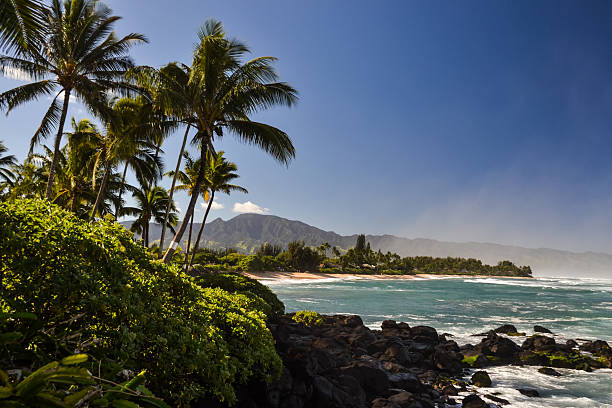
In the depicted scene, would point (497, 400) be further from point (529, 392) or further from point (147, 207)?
point (147, 207)

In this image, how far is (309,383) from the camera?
5.72 metres

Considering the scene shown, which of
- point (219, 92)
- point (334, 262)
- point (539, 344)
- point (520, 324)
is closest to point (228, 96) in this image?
point (219, 92)

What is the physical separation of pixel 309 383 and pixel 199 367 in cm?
285

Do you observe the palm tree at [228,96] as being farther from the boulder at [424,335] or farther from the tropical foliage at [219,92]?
the boulder at [424,335]

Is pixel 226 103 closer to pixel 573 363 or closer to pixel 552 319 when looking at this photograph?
pixel 573 363

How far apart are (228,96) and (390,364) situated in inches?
434

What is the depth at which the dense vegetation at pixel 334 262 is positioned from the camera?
5569cm

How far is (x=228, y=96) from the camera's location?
11852mm

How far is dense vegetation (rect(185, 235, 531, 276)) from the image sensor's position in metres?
55.7

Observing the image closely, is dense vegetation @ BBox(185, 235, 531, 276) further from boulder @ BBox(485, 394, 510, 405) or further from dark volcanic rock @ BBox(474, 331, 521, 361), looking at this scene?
boulder @ BBox(485, 394, 510, 405)

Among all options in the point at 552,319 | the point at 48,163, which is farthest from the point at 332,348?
the point at 48,163

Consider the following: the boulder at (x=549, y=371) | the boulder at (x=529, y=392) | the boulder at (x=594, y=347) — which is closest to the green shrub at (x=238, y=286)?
the boulder at (x=529, y=392)

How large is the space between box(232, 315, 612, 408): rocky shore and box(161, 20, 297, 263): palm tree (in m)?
6.67

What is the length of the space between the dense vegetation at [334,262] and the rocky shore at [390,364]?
35.0m
